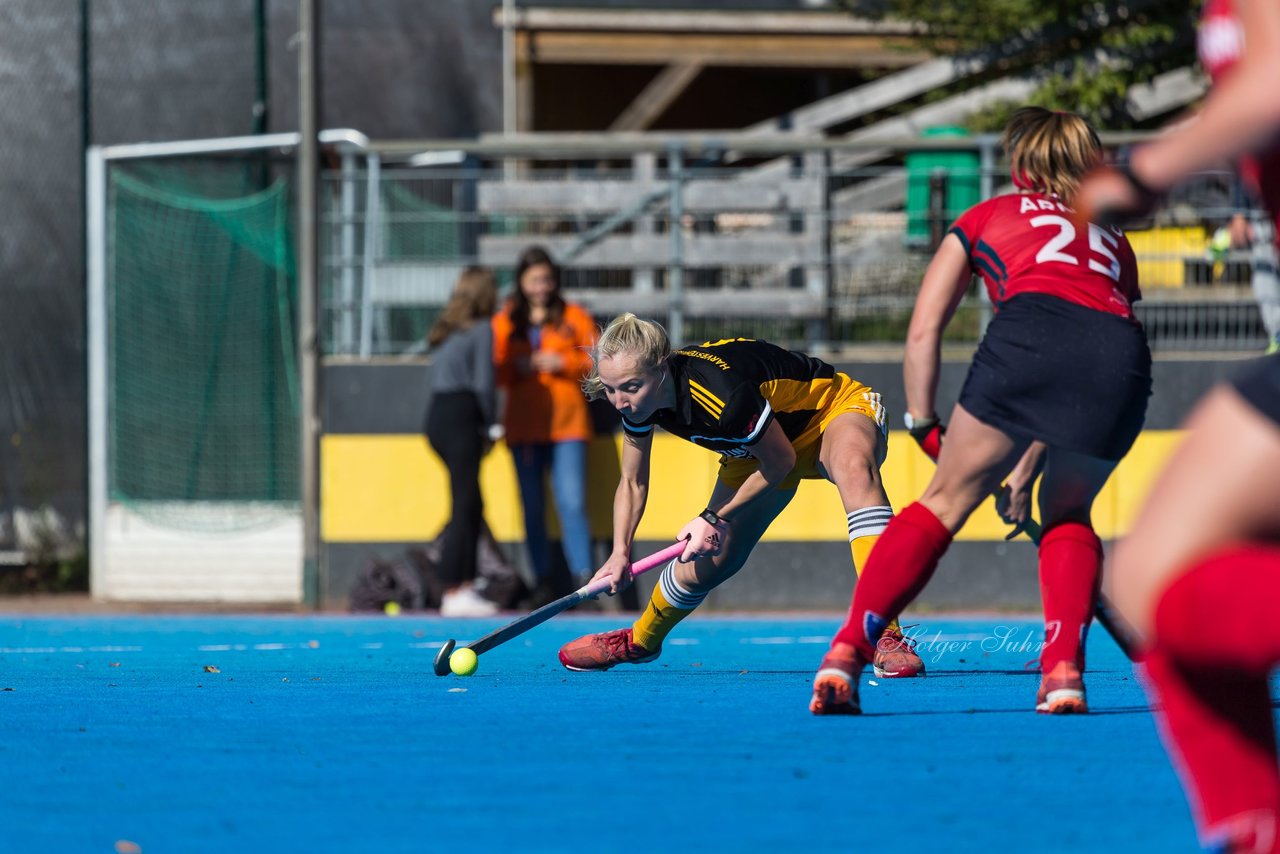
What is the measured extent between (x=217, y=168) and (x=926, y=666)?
7727mm

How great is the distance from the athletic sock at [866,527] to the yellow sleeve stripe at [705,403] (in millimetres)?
612

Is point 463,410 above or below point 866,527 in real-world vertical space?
above

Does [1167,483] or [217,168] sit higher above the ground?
[217,168]

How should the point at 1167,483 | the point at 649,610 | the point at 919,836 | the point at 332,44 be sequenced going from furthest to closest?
the point at 332,44
the point at 649,610
the point at 919,836
the point at 1167,483

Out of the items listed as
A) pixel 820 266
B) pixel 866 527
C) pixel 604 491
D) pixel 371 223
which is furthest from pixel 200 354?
pixel 866 527

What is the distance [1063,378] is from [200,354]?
891cm

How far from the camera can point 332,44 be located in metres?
18.4

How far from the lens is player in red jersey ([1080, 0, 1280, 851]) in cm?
281

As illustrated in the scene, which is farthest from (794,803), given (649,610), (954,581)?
(954,581)

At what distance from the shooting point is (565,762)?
14.8 feet

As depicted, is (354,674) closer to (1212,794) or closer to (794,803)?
(794,803)

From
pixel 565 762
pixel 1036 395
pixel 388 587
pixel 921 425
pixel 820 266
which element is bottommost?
pixel 388 587

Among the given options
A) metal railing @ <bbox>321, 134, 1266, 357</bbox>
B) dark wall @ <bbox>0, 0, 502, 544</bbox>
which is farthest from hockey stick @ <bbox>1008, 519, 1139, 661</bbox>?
dark wall @ <bbox>0, 0, 502, 544</bbox>

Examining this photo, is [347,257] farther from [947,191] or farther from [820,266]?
[947,191]
